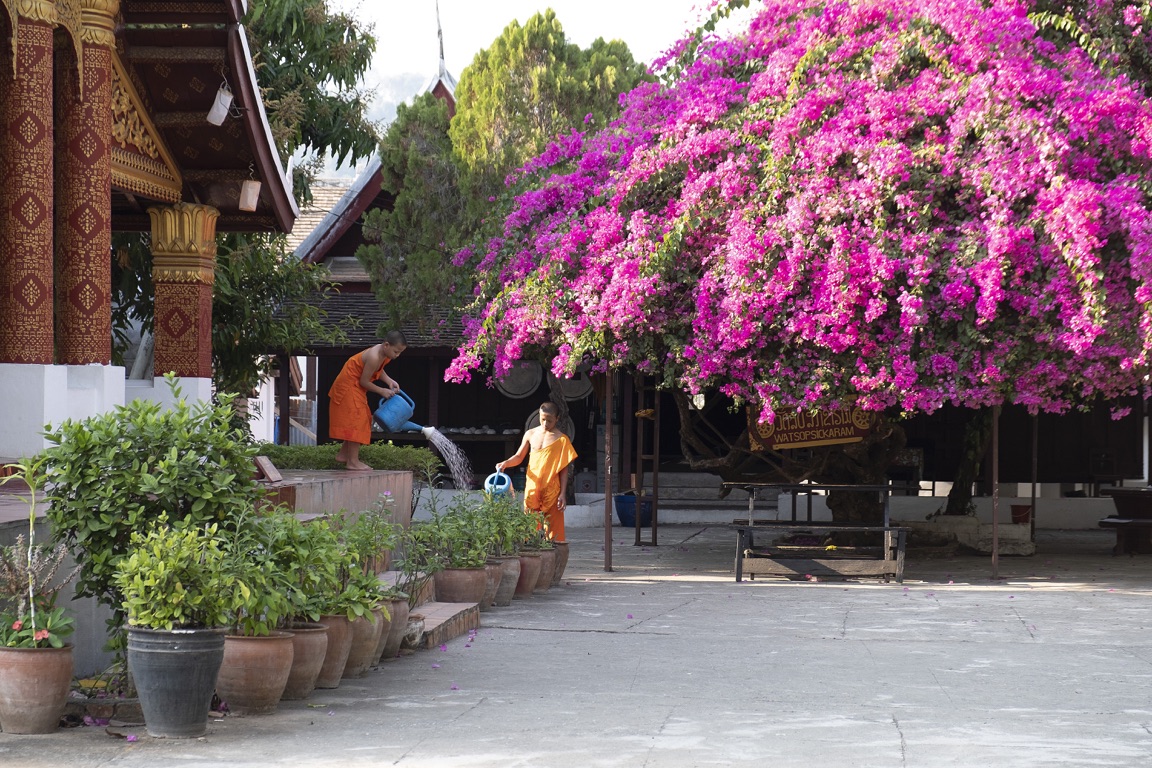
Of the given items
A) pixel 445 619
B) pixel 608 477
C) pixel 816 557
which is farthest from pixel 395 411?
pixel 445 619

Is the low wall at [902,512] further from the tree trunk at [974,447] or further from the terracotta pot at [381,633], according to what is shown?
the terracotta pot at [381,633]

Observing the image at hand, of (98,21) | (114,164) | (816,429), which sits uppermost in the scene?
(98,21)

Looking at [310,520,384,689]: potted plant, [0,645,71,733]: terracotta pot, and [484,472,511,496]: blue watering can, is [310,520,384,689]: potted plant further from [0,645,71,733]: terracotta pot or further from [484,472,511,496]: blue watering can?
[484,472,511,496]: blue watering can

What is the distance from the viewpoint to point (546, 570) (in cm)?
1289

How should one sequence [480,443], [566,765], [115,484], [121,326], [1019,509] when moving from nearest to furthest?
[566,765], [115,484], [121,326], [1019,509], [480,443]

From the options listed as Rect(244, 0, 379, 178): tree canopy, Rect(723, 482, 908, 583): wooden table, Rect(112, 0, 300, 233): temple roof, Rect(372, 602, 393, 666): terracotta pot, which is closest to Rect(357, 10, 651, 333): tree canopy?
Rect(244, 0, 379, 178): tree canopy

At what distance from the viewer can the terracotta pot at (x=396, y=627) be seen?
8.52 m

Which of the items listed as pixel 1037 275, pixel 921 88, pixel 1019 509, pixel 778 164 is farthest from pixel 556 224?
pixel 1019 509

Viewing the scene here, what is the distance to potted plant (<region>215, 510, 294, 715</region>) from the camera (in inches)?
261

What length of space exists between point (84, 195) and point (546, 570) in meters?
5.34

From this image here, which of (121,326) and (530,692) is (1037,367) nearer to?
(530,692)

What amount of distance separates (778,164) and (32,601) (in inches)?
343

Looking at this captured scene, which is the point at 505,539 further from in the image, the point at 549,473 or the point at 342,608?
the point at 342,608

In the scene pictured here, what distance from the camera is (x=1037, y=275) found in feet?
41.3
